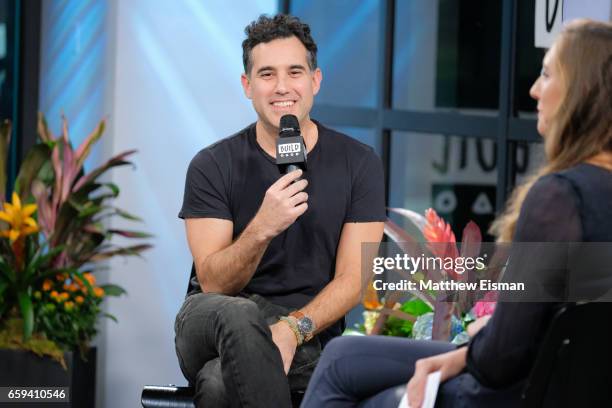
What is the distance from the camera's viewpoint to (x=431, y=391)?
69.1 inches

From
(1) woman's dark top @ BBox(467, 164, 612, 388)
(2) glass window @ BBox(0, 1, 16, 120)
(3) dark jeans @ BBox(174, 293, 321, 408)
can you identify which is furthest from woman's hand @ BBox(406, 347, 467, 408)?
(2) glass window @ BBox(0, 1, 16, 120)

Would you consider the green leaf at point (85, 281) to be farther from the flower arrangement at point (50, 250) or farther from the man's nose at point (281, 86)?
the man's nose at point (281, 86)

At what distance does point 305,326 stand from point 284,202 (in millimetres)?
315

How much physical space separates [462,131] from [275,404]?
6.15 ft

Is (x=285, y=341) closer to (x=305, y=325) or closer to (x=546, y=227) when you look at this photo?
(x=305, y=325)

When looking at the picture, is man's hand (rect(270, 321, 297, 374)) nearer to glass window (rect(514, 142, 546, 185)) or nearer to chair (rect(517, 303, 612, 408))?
chair (rect(517, 303, 612, 408))

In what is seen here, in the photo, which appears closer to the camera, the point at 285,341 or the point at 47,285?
the point at 285,341

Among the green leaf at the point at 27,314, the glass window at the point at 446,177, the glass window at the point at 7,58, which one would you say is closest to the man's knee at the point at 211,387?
the green leaf at the point at 27,314

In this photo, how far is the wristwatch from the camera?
8.20 feet

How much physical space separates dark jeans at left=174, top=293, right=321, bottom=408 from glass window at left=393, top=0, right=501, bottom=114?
1.61 meters

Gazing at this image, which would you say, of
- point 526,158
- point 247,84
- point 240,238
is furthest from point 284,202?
point 526,158

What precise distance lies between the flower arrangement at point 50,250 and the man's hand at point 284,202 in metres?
1.69

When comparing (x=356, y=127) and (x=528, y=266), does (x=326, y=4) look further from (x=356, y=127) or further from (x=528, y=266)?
(x=528, y=266)

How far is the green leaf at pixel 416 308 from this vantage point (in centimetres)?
297
